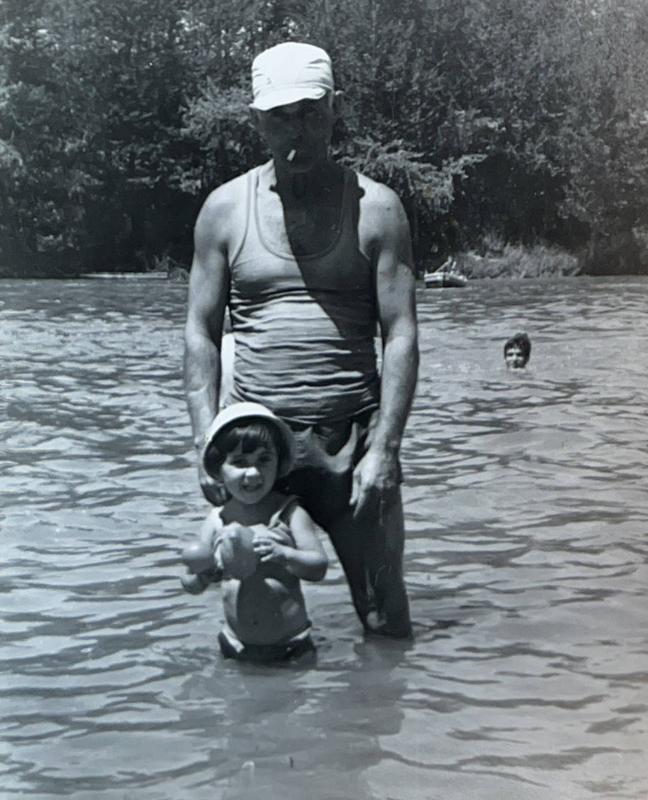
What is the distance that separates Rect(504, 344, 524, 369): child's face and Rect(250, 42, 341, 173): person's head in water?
10903 millimetres

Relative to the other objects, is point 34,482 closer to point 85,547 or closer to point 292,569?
point 85,547

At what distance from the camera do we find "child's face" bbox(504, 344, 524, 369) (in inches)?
636

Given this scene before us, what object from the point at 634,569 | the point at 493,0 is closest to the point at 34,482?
the point at 634,569

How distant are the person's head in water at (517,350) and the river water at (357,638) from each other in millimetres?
2930

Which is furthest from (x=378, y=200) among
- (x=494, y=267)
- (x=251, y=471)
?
(x=494, y=267)

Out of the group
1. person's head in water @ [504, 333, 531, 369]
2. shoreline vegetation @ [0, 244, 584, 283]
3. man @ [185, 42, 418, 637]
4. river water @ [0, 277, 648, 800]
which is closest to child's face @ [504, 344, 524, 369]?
person's head in water @ [504, 333, 531, 369]

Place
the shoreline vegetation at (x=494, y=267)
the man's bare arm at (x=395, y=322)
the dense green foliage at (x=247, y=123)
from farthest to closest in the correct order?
the shoreline vegetation at (x=494, y=267), the dense green foliage at (x=247, y=123), the man's bare arm at (x=395, y=322)

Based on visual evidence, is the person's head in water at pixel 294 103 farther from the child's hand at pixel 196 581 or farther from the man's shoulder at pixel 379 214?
the child's hand at pixel 196 581

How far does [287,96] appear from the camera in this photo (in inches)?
207

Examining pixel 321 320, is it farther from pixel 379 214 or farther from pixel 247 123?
pixel 247 123

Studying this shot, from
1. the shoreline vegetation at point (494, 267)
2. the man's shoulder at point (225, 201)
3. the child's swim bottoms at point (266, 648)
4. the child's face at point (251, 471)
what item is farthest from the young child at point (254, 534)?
the shoreline vegetation at point (494, 267)

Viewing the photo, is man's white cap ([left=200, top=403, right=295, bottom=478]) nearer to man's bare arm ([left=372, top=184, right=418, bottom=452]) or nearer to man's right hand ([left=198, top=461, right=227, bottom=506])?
man's right hand ([left=198, top=461, right=227, bottom=506])

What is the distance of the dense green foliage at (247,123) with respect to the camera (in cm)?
3388

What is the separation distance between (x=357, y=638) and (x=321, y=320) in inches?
54.4
